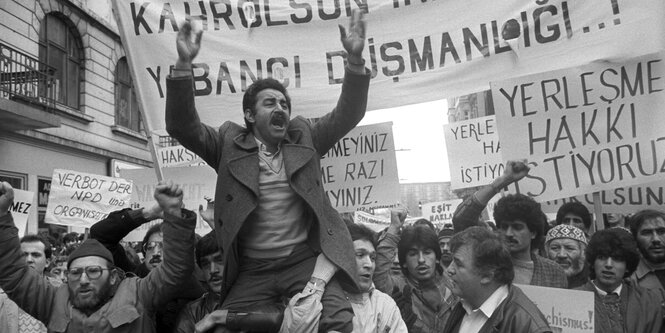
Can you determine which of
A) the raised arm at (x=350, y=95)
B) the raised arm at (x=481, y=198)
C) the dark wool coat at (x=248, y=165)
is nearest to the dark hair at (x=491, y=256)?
the dark wool coat at (x=248, y=165)

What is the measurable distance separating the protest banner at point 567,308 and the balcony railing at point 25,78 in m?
12.0

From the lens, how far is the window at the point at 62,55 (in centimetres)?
1551

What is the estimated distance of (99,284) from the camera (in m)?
3.52

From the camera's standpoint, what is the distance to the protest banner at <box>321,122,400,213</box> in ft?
20.2

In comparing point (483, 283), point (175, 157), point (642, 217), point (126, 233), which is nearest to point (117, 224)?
point (126, 233)

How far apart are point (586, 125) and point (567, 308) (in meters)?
2.02

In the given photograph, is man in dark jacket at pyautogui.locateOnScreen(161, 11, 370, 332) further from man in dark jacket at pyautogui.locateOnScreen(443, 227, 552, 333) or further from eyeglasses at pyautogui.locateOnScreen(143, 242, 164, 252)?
eyeglasses at pyautogui.locateOnScreen(143, 242, 164, 252)

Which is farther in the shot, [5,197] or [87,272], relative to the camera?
[87,272]

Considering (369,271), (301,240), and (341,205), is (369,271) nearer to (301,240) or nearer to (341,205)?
(301,240)

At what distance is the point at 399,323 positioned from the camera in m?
3.45

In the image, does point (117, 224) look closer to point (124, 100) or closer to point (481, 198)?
point (481, 198)

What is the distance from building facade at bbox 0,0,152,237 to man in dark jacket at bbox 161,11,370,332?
11.0m

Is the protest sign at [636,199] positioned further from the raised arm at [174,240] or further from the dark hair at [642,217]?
the raised arm at [174,240]

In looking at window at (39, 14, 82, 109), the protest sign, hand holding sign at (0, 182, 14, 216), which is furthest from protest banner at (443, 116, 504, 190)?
window at (39, 14, 82, 109)
